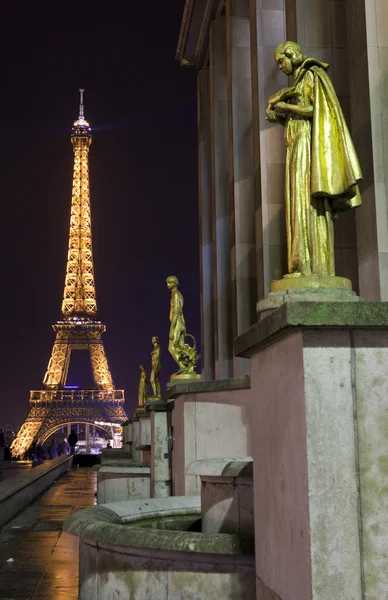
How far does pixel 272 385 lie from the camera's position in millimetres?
4844

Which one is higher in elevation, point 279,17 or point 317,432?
point 279,17

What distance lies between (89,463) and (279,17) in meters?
31.7

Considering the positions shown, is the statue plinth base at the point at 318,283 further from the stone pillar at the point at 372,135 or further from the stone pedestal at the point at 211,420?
the stone pillar at the point at 372,135

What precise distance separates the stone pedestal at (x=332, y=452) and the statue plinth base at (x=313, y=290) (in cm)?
86

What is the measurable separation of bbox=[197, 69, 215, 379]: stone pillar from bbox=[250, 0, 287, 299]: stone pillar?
31.1 feet

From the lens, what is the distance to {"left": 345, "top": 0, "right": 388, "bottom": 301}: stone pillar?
10891mm

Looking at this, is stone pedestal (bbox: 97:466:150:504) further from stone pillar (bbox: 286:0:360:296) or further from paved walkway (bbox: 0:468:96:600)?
stone pillar (bbox: 286:0:360:296)

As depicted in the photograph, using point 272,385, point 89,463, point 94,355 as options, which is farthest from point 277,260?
point 94,355

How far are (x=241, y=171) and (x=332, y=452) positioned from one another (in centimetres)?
1825

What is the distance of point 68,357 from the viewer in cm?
7925

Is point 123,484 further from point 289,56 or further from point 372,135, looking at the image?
point 289,56

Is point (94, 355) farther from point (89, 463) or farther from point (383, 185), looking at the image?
point (383, 185)

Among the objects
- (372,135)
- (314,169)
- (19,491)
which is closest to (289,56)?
(314,169)

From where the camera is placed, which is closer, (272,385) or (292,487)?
(292,487)
